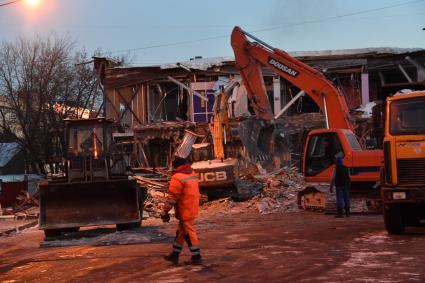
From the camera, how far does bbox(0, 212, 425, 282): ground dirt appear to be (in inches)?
342

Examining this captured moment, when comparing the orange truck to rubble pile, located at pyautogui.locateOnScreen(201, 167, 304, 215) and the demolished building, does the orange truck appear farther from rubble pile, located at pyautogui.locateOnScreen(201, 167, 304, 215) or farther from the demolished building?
the demolished building

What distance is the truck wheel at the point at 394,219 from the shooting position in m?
12.5

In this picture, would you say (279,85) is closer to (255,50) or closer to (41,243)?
(255,50)

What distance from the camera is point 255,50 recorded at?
2322 centimetres

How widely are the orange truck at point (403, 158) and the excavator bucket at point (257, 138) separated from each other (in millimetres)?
14300

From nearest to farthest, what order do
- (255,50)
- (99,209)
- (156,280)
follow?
(156,280) < (99,209) < (255,50)

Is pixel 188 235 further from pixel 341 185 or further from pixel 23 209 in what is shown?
pixel 23 209

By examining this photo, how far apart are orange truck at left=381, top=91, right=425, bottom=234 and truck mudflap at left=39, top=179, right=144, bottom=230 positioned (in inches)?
234

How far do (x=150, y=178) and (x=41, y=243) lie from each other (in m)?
10.9

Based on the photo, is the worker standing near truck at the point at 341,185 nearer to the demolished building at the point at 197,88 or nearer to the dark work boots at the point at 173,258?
the dark work boots at the point at 173,258

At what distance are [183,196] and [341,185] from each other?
8134 millimetres

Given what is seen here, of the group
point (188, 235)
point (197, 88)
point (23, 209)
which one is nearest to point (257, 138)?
point (197, 88)

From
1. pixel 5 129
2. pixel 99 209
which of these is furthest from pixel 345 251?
pixel 5 129

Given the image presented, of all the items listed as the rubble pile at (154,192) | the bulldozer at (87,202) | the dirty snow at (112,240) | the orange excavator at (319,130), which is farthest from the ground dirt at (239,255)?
the rubble pile at (154,192)
